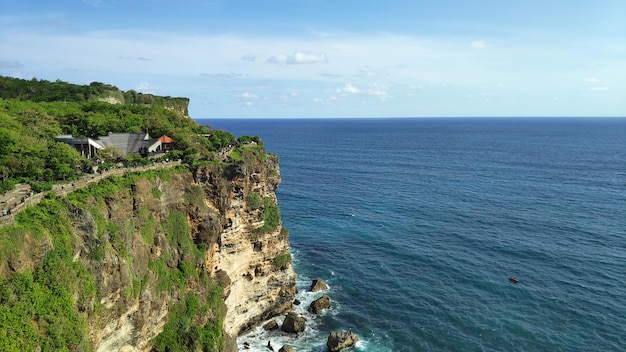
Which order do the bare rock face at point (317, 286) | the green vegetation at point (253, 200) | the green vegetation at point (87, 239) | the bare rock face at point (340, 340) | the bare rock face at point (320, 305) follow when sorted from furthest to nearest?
the bare rock face at point (317, 286), the bare rock face at point (320, 305), the green vegetation at point (253, 200), the bare rock face at point (340, 340), the green vegetation at point (87, 239)

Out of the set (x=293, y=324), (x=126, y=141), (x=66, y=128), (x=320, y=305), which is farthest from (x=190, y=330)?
(x=66, y=128)

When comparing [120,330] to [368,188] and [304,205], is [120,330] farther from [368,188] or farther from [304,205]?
[368,188]

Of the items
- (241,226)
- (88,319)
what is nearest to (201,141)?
(241,226)

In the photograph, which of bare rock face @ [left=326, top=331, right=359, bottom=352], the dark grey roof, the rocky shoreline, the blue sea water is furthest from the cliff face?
the dark grey roof

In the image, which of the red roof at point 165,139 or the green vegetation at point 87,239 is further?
the red roof at point 165,139

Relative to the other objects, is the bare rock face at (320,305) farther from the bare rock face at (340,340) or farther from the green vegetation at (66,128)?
the green vegetation at (66,128)

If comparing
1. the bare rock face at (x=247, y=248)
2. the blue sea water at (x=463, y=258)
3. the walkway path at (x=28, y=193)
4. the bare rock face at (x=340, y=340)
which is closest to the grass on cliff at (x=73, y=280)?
the walkway path at (x=28, y=193)
